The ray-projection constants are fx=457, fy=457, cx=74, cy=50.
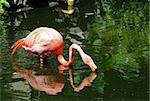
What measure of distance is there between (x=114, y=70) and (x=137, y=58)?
73cm

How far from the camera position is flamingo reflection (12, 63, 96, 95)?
20.5ft

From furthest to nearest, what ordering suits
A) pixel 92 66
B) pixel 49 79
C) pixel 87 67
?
1. pixel 87 67
2. pixel 92 66
3. pixel 49 79

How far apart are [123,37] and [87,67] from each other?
7.83ft

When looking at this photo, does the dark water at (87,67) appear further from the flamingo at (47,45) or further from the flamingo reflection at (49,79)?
the flamingo at (47,45)

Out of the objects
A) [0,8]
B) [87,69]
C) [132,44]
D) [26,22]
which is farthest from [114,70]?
[0,8]

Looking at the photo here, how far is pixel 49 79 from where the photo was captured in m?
6.58

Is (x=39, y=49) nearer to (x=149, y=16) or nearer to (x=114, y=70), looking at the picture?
(x=114, y=70)

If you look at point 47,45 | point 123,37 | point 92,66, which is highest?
point 47,45

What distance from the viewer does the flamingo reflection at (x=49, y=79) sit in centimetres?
625

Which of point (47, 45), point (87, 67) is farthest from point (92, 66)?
point (47, 45)

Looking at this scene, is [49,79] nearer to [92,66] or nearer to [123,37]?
[92,66]

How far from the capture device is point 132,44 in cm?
855

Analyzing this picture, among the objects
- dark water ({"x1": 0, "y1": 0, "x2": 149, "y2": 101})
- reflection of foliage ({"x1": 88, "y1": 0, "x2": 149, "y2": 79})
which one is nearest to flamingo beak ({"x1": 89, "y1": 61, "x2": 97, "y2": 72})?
dark water ({"x1": 0, "y1": 0, "x2": 149, "y2": 101})

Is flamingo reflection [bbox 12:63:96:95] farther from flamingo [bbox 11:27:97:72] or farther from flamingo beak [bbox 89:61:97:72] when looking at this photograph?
flamingo [bbox 11:27:97:72]
